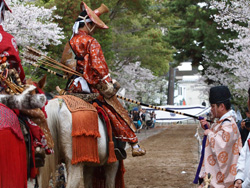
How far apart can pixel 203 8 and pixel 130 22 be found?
4.66 metres

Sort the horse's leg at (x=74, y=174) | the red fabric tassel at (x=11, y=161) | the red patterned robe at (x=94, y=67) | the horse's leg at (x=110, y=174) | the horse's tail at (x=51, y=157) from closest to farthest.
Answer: the red fabric tassel at (x=11, y=161) → the horse's tail at (x=51, y=157) → the horse's leg at (x=74, y=174) → the red patterned robe at (x=94, y=67) → the horse's leg at (x=110, y=174)

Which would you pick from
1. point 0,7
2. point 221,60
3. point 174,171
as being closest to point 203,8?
point 221,60

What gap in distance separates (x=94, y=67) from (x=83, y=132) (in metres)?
1.02

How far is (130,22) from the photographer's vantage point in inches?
990

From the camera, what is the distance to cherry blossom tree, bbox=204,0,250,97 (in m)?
15.3

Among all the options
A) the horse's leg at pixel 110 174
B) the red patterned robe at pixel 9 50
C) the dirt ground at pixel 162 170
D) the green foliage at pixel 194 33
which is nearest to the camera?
the red patterned robe at pixel 9 50

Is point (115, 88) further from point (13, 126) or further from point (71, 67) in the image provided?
point (13, 126)

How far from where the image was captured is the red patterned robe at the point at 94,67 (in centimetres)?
568

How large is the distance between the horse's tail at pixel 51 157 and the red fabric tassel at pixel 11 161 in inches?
44.6

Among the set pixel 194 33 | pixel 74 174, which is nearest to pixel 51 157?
pixel 74 174

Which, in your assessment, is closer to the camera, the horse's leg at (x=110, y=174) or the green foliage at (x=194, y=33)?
the horse's leg at (x=110, y=174)

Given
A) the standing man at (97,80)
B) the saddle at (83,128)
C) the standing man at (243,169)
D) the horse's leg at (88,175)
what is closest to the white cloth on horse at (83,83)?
the standing man at (97,80)

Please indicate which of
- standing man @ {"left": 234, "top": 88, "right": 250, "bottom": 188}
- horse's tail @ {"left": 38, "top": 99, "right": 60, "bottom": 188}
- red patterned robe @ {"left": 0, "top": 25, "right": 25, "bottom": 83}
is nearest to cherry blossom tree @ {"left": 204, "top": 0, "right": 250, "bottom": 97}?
horse's tail @ {"left": 38, "top": 99, "right": 60, "bottom": 188}

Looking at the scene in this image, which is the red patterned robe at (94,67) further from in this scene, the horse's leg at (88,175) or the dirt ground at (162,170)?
the dirt ground at (162,170)
